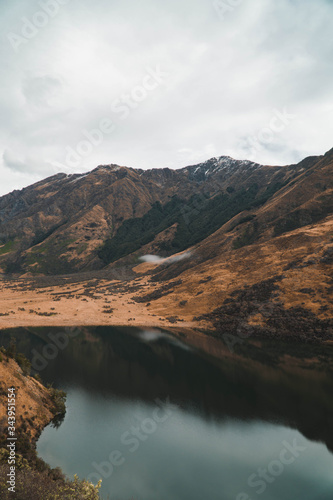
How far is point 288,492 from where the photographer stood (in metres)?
19.8

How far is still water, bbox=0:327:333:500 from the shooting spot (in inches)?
806

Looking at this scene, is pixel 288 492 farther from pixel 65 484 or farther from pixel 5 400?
pixel 5 400

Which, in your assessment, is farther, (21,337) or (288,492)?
(21,337)

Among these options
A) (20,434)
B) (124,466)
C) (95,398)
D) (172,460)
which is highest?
(20,434)

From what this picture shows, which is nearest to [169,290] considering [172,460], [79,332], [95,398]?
[79,332]

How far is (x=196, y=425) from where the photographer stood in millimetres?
27719

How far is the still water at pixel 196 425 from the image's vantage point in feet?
67.2

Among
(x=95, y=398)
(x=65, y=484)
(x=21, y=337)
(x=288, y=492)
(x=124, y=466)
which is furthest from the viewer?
(x=21, y=337)

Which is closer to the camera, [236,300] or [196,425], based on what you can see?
[196,425]

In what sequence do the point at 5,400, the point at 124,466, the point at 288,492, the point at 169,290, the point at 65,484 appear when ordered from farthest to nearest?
1. the point at 169,290
2. the point at 5,400
3. the point at 124,466
4. the point at 288,492
5. the point at 65,484

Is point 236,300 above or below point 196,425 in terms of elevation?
below

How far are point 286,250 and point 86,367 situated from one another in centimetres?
7539

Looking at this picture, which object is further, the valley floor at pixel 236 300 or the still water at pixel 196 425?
the valley floor at pixel 236 300

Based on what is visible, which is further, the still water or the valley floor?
the valley floor
